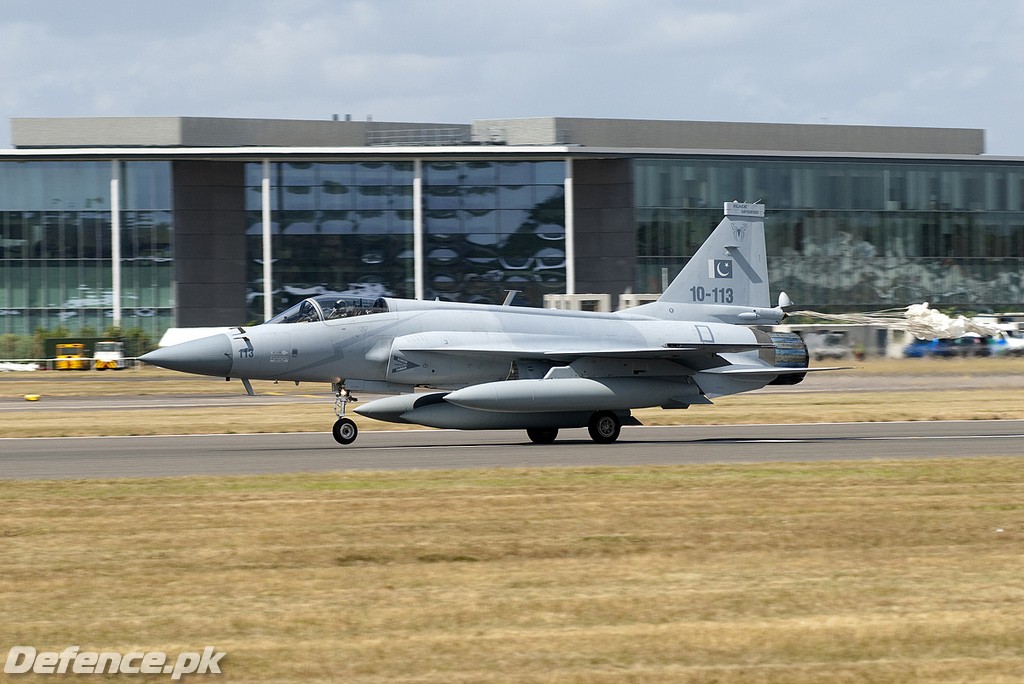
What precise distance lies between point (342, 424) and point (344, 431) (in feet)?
0.42

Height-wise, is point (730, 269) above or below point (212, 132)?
below

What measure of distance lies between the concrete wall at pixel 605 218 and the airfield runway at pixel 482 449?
4204 cm

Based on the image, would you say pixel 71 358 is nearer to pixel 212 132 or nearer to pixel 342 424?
pixel 212 132

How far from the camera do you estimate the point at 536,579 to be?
27.6ft

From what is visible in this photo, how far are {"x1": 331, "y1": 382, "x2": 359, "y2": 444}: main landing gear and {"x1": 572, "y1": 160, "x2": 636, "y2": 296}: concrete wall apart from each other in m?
46.6

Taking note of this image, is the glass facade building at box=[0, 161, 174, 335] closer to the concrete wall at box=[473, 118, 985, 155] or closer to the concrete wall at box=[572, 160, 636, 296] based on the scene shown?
the concrete wall at box=[473, 118, 985, 155]

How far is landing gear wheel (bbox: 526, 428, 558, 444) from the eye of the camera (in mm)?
20875

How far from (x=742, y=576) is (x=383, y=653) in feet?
9.69

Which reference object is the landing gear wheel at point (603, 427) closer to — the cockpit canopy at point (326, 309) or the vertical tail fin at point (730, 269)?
the vertical tail fin at point (730, 269)

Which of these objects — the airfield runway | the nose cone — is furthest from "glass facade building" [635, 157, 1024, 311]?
the nose cone

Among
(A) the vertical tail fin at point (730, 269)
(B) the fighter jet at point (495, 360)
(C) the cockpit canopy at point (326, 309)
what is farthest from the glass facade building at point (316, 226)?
(C) the cockpit canopy at point (326, 309)

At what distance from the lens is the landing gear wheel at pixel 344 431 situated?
65.8 ft

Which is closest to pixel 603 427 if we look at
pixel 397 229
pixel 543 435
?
pixel 543 435

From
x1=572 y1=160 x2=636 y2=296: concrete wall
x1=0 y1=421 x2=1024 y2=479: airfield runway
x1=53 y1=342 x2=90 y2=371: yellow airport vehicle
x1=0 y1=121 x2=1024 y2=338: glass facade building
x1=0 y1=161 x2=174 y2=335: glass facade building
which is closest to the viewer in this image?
x1=0 y1=421 x2=1024 y2=479: airfield runway
